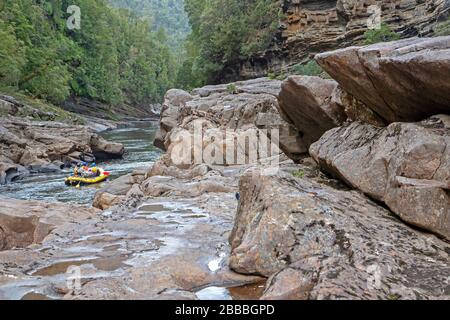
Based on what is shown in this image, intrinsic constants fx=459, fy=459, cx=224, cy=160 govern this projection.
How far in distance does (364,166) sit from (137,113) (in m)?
73.3

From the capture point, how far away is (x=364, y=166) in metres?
7.28

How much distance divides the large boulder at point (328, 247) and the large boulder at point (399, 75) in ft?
5.50

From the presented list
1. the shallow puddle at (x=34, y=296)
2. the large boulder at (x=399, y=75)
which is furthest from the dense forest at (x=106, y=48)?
the shallow puddle at (x=34, y=296)

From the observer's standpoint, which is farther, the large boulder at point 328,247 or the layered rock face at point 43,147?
the layered rock face at point 43,147

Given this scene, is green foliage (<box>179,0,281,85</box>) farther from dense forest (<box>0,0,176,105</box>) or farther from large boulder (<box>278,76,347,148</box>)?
large boulder (<box>278,76,347,148</box>)

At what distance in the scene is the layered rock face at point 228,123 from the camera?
17297 mm

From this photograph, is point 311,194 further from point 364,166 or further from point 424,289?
point 424,289

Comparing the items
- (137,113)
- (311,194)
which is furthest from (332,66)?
(137,113)

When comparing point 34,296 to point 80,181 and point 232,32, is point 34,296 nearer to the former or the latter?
point 80,181

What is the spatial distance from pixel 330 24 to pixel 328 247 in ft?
107

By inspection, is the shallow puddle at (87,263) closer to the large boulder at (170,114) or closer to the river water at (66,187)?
the river water at (66,187)

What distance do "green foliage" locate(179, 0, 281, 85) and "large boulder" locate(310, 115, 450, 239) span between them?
32.6 m

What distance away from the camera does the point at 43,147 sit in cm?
2997

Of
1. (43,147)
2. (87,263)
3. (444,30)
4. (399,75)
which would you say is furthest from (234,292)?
(43,147)
